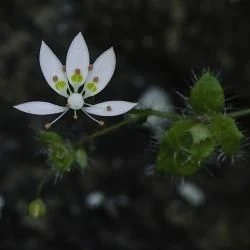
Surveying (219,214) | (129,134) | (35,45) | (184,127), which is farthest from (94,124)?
(184,127)

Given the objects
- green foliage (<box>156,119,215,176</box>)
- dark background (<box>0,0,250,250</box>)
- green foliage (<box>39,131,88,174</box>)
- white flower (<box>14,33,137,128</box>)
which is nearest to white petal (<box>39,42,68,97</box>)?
white flower (<box>14,33,137,128</box>)

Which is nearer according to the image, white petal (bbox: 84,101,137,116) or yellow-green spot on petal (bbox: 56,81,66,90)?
white petal (bbox: 84,101,137,116)

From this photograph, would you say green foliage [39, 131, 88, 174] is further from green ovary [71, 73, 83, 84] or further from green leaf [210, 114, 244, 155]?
green leaf [210, 114, 244, 155]

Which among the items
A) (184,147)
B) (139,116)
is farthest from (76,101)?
Answer: (184,147)

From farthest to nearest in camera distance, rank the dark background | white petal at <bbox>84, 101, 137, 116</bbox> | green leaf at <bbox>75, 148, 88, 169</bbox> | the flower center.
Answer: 1. the dark background
2. green leaf at <bbox>75, 148, 88, 169</bbox>
3. the flower center
4. white petal at <bbox>84, 101, 137, 116</bbox>

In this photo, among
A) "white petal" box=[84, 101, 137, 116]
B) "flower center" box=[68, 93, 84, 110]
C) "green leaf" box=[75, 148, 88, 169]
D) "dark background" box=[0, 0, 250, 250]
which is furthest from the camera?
"dark background" box=[0, 0, 250, 250]

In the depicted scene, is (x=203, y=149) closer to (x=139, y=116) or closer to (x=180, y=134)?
(x=180, y=134)

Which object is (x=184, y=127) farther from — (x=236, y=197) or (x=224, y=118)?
(x=236, y=197)
